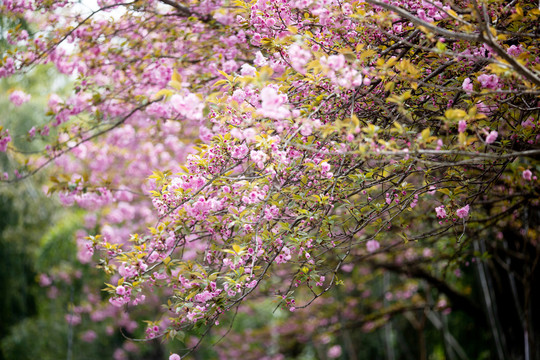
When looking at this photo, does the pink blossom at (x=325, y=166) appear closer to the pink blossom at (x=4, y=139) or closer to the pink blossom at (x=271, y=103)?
the pink blossom at (x=271, y=103)

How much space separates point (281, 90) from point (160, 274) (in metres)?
0.93

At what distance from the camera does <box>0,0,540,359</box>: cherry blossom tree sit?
155 centimetres

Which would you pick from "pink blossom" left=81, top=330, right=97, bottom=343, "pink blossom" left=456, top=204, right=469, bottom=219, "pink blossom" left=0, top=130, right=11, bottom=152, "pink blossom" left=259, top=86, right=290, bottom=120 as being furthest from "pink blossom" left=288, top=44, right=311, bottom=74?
"pink blossom" left=81, top=330, right=97, bottom=343

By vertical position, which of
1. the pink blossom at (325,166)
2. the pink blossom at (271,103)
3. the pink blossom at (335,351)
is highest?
the pink blossom at (271,103)

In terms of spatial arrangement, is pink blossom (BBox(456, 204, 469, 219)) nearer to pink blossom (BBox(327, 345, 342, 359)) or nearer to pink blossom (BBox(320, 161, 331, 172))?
pink blossom (BBox(320, 161, 331, 172))

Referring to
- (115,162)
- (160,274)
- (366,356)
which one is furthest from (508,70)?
(366,356)

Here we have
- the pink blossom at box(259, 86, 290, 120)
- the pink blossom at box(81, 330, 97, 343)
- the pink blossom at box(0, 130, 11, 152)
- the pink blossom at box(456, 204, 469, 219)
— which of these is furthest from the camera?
the pink blossom at box(81, 330, 97, 343)

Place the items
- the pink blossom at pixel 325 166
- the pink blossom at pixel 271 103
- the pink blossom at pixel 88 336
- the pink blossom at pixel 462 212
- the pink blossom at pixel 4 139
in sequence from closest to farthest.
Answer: the pink blossom at pixel 271 103 < the pink blossom at pixel 325 166 < the pink blossom at pixel 462 212 < the pink blossom at pixel 4 139 < the pink blossom at pixel 88 336

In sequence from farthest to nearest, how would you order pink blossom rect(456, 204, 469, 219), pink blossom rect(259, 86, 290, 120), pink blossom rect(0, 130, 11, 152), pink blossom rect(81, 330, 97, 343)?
pink blossom rect(81, 330, 97, 343) < pink blossom rect(0, 130, 11, 152) < pink blossom rect(456, 204, 469, 219) < pink blossom rect(259, 86, 290, 120)

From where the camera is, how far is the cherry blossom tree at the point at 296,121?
155 centimetres

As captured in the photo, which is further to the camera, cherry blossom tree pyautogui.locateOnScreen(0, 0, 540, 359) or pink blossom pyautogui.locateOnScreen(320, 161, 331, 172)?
pink blossom pyautogui.locateOnScreen(320, 161, 331, 172)

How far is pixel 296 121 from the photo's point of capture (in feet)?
5.22

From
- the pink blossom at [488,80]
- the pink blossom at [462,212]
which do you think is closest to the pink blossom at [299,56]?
the pink blossom at [488,80]

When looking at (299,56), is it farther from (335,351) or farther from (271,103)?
(335,351)
